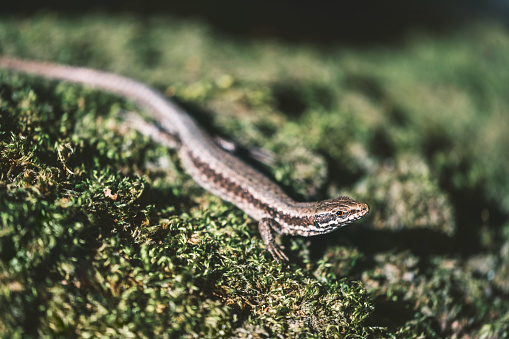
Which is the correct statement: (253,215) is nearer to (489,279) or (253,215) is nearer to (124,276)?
(124,276)

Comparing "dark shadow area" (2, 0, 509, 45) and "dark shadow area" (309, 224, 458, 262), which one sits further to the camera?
"dark shadow area" (2, 0, 509, 45)

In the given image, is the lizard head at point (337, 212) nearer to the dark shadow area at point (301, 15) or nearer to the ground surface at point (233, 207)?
the ground surface at point (233, 207)

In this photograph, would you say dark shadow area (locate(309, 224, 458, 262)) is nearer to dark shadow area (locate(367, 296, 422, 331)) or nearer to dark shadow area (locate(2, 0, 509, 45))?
dark shadow area (locate(367, 296, 422, 331))

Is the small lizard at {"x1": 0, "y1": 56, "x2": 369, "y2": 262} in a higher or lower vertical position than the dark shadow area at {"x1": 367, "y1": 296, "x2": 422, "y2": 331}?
higher

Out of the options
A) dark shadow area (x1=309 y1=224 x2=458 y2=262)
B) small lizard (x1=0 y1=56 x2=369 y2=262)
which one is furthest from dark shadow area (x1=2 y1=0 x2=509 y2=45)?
dark shadow area (x1=309 y1=224 x2=458 y2=262)

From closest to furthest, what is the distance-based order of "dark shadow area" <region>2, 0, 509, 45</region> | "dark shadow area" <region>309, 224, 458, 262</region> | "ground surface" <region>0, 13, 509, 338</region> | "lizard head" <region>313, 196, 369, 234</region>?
1. "ground surface" <region>0, 13, 509, 338</region>
2. "lizard head" <region>313, 196, 369, 234</region>
3. "dark shadow area" <region>309, 224, 458, 262</region>
4. "dark shadow area" <region>2, 0, 509, 45</region>

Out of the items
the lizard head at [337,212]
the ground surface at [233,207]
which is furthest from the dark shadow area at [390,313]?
the lizard head at [337,212]
